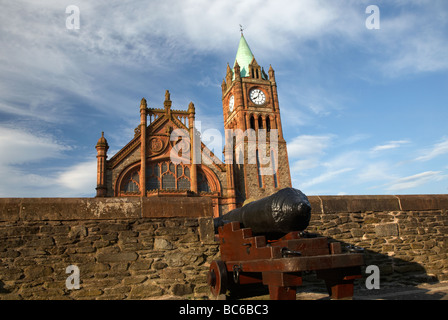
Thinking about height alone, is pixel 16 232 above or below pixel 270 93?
below

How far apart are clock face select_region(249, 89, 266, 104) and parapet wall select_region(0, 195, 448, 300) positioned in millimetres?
29467

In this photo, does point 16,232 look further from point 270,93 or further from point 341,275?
point 270,93

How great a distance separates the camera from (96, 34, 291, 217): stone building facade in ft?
74.8

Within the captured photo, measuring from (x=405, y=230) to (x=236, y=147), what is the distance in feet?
81.4

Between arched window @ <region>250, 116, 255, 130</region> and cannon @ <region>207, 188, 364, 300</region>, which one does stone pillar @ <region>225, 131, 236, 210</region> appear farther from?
cannon @ <region>207, 188, 364, 300</region>

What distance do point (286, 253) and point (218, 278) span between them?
150 cm

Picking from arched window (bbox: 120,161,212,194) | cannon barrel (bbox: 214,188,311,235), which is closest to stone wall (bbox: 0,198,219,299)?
cannon barrel (bbox: 214,188,311,235)

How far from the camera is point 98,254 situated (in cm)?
495

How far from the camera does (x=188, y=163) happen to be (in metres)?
24.5

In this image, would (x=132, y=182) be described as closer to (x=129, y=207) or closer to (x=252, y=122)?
(x=252, y=122)

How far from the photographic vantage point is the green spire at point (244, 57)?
37.3 metres

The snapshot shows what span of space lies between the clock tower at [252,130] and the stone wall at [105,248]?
19.0 meters

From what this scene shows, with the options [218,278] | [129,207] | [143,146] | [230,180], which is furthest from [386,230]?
[143,146]
